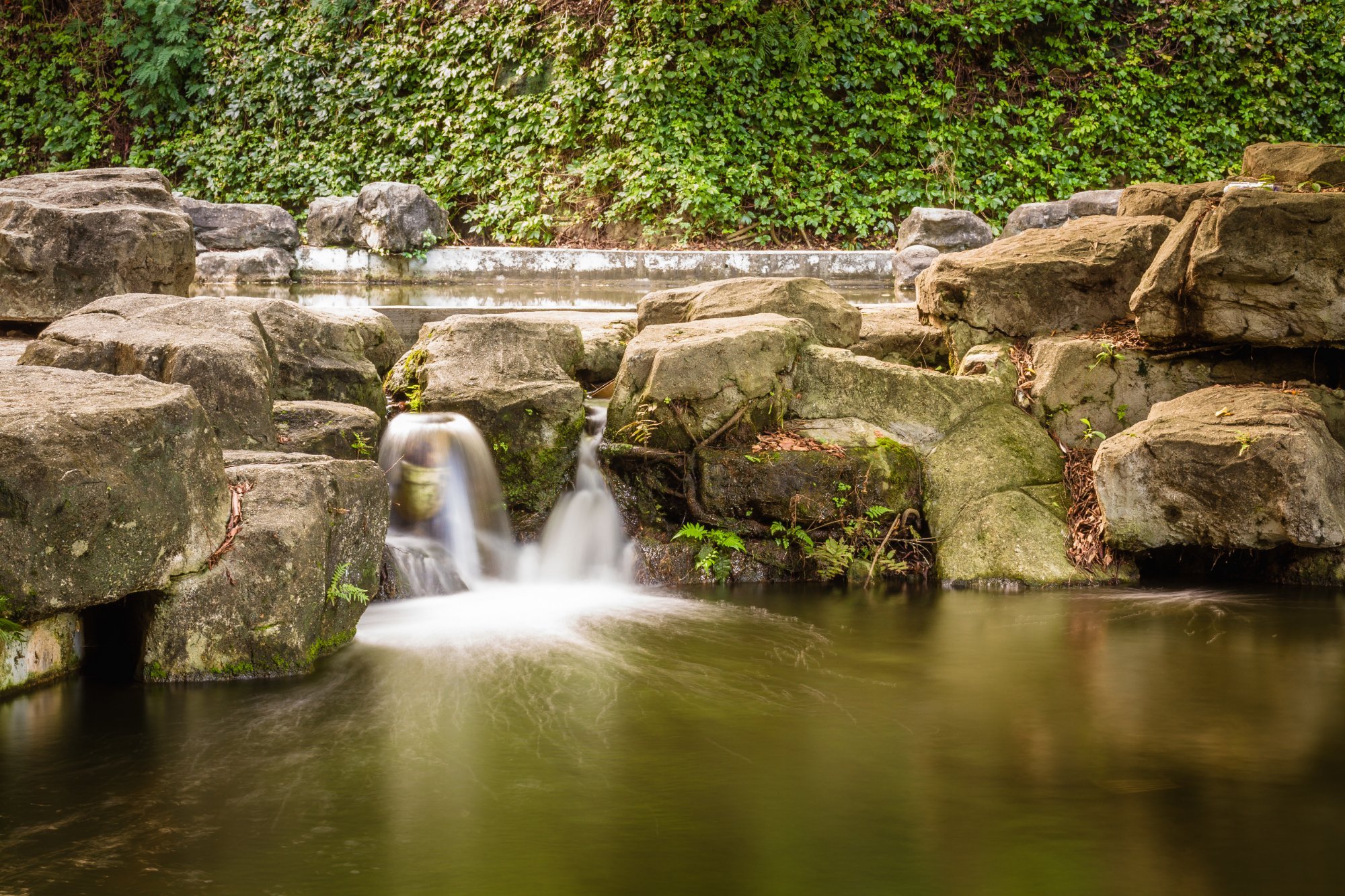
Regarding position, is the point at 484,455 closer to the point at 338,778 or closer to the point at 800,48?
the point at 338,778

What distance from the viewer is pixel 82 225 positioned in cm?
732

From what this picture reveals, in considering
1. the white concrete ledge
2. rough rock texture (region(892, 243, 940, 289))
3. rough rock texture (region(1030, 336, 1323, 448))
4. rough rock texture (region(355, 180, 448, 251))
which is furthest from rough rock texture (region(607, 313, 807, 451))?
rough rock texture (region(355, 180, 448, 251))

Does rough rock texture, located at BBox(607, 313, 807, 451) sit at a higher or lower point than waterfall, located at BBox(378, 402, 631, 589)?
higher

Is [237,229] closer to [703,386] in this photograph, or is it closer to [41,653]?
[703,386]

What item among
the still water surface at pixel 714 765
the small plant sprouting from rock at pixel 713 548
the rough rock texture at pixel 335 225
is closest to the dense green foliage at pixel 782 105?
the rough rock texture at pixel 335 225

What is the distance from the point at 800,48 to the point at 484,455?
10824mm

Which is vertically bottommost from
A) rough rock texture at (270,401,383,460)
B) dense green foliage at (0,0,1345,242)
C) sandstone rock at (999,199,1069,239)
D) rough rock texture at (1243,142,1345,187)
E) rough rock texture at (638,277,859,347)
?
rough rock texture at (270,401,383,460)

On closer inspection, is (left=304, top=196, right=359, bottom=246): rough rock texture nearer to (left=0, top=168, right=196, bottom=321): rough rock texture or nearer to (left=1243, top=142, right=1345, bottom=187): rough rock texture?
(left=0, top=168, right=196, bottom=321): rough rock texture

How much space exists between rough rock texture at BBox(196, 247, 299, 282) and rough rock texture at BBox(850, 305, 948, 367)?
7.02m

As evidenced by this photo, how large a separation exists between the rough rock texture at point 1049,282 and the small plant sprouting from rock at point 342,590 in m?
4.53

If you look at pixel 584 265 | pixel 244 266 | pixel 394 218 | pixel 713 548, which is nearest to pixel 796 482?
pixel 713 548

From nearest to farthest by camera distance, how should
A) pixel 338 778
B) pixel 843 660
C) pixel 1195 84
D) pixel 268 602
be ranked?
pixel 338 778 < pixel 268 602 < pixel 843 660 < pixel 1195 84

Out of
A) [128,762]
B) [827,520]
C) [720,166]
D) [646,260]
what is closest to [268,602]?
[128,762]

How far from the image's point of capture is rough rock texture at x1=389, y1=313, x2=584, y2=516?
7066 mm
